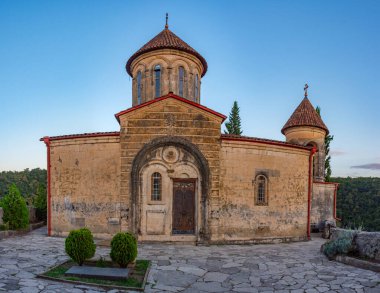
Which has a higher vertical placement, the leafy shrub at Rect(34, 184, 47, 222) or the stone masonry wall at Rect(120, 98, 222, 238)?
the stone masonry wall at Rect(120, 98, 222, 238)

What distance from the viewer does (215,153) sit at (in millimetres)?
10719

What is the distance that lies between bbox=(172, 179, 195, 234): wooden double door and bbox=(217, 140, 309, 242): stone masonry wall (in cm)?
99

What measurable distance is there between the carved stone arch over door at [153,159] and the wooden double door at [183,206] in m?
0.32

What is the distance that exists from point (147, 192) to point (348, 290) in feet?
22.8

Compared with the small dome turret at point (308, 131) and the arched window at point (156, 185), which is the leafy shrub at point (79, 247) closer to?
the arched window at point (156, 185)

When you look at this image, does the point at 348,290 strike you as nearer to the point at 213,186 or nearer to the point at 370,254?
the point at 370,254

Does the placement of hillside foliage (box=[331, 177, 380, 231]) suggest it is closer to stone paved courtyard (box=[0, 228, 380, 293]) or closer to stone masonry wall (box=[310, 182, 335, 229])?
stone masonry wall (box=[310, 182, 335, 229])

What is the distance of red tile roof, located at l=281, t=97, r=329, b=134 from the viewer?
1702 centimetres

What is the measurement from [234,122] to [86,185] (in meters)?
25.2

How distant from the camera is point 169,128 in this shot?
10672 millimetres

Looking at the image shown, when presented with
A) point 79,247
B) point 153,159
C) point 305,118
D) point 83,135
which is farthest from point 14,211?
point 305,118

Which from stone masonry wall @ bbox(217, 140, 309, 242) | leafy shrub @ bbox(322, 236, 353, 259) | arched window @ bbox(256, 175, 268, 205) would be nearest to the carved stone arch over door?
stone masonry wall @ bbox(217, 140, 309, 242)

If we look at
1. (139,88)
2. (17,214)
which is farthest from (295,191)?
(17,214)

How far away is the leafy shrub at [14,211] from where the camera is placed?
37.6 ft
